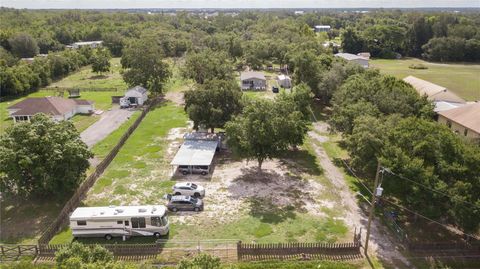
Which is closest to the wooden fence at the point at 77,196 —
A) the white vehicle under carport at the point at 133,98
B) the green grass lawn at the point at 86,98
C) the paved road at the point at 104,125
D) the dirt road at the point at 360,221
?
the paved road at the point at 104,125

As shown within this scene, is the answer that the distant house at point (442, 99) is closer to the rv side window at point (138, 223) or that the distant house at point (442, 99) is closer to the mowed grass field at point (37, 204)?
the rv side window at point (138, 223)

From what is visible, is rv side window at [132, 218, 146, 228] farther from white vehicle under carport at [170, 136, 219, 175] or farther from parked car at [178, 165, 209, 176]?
parked car at [178, 165, 209, 176]

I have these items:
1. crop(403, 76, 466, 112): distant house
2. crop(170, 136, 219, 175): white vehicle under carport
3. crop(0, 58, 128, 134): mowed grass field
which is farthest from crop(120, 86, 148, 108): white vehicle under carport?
crop(403, 76, 466, 112): distant house

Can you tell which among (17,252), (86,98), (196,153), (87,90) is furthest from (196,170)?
(87,90)

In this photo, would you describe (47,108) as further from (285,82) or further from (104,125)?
(285,82)

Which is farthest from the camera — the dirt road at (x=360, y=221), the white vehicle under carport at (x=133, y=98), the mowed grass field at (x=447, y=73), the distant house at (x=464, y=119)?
the mowed grass field at (x=447, y=73)

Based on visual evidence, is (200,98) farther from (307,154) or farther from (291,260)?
(291,260)

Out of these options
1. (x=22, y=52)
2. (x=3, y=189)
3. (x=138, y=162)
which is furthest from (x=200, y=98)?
(x=22, y=52)
